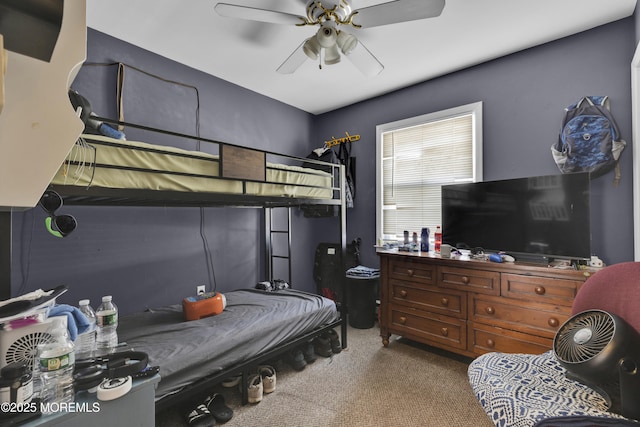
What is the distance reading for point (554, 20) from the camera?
7.04 feet

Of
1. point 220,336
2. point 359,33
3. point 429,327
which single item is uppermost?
point 359,33

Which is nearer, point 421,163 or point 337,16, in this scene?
point 337,16

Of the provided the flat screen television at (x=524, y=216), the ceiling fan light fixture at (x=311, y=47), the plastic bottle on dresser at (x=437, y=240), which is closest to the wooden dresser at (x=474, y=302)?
the flat screen television at (x=524, y=216)

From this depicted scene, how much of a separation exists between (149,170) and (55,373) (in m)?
1.04

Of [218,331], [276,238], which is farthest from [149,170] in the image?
[276,238]

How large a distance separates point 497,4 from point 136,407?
9.55 feet

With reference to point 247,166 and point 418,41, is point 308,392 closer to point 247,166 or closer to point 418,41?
point 247,166

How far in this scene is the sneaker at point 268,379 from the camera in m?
2.04

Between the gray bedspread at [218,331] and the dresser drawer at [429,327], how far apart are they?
0.57 meters

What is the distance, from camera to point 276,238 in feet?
12.4

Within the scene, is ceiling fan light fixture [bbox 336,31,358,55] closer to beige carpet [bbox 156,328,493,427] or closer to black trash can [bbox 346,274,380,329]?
Result: black trash can [bbox 346,274,380,329]

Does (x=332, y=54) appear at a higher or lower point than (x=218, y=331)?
higher

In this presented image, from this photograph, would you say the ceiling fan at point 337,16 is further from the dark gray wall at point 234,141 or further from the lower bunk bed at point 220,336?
the lower bunk bed at point 220,336

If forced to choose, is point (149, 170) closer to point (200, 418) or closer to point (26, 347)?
point (26, 347)
